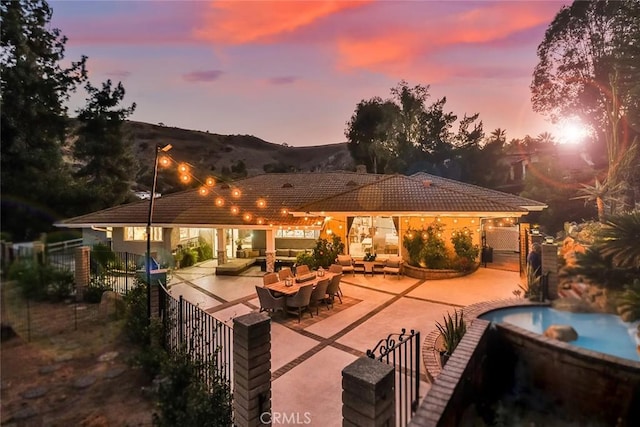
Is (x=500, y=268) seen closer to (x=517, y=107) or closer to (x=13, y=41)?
(x=13, y=41)

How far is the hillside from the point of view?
47344mm

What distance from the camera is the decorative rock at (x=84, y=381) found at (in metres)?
6.76

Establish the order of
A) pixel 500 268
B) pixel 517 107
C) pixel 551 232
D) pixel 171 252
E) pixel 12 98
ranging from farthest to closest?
pixel 517 107, pixel 551 232, pixel 171 252, pixel 500 268, pixel 12 98

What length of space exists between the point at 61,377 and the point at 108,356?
0.91 metres

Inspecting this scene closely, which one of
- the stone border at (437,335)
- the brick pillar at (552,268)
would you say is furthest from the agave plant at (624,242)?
the stone border at (437,335)

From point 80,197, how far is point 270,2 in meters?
5.93

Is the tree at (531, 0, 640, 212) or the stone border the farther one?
the tree at (531, 0, 640, 212)

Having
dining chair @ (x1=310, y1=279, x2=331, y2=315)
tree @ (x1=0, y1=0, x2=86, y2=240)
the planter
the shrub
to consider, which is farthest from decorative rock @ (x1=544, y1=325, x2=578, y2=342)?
the shrub

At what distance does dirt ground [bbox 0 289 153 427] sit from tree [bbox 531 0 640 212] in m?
28.3

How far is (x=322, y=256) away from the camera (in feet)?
48.2

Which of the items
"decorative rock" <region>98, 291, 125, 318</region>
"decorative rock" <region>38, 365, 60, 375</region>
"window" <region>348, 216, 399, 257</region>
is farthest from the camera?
"window" <region>348, 216, 399, 257</region>

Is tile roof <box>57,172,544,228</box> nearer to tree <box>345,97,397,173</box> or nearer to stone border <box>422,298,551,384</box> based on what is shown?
stone border <box>422,298,551,384</box>

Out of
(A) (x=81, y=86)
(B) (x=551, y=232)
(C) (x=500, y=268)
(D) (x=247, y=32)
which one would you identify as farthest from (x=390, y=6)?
(B) (x=551, y=232)

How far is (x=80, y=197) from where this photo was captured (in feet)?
21.4
